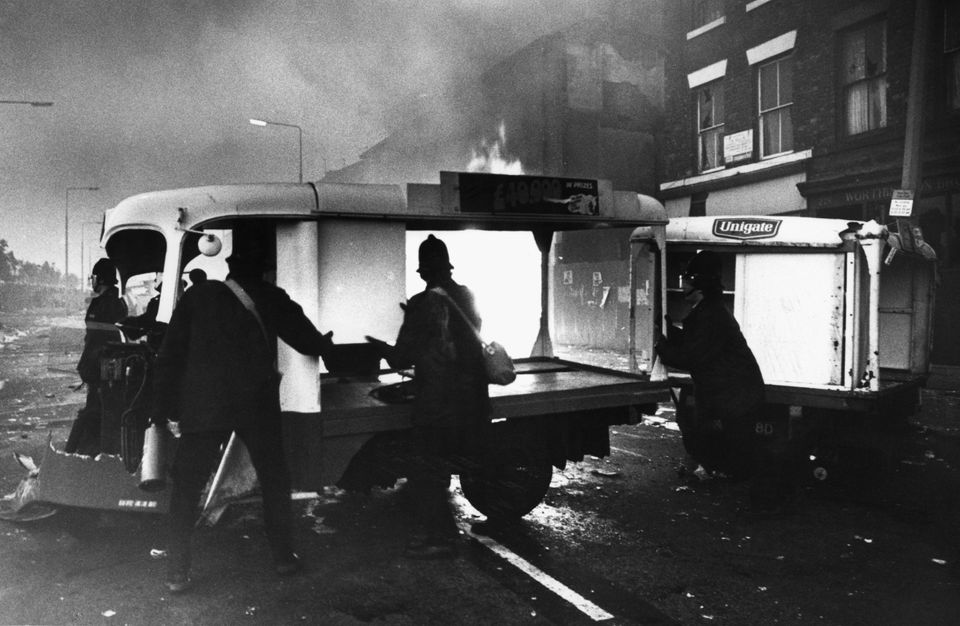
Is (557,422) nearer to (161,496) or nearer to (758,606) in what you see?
(758,606)

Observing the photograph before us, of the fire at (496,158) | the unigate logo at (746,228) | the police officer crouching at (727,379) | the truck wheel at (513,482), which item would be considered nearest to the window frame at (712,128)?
the fire at (496,158)

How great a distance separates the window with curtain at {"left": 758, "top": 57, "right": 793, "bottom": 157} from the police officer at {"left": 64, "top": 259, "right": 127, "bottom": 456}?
41.7 ft

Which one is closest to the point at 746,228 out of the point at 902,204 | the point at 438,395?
the point at 438,395

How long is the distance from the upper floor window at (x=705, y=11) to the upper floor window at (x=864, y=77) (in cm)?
356

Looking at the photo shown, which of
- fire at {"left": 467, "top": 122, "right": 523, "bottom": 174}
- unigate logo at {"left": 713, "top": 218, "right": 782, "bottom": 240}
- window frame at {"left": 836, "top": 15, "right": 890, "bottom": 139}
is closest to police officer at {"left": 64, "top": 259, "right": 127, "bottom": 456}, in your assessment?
unigate logo at {"left": 713, "top": 218, "right": 782, "bottom": 240}

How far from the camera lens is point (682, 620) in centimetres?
362

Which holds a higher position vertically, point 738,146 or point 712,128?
point 712,128

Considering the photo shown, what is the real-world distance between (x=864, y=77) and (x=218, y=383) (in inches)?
522

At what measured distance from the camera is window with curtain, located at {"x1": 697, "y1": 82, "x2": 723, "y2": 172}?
16203 millimetres

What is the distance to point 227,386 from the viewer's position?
12.8 feet

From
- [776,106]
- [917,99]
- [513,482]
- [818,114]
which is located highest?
[776,106]

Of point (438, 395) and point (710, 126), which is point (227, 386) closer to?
point (438, 395)

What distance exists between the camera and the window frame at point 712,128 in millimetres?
16109

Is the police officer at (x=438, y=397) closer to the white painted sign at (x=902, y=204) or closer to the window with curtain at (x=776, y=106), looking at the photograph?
the white painted sign at (x=902, y=204)
